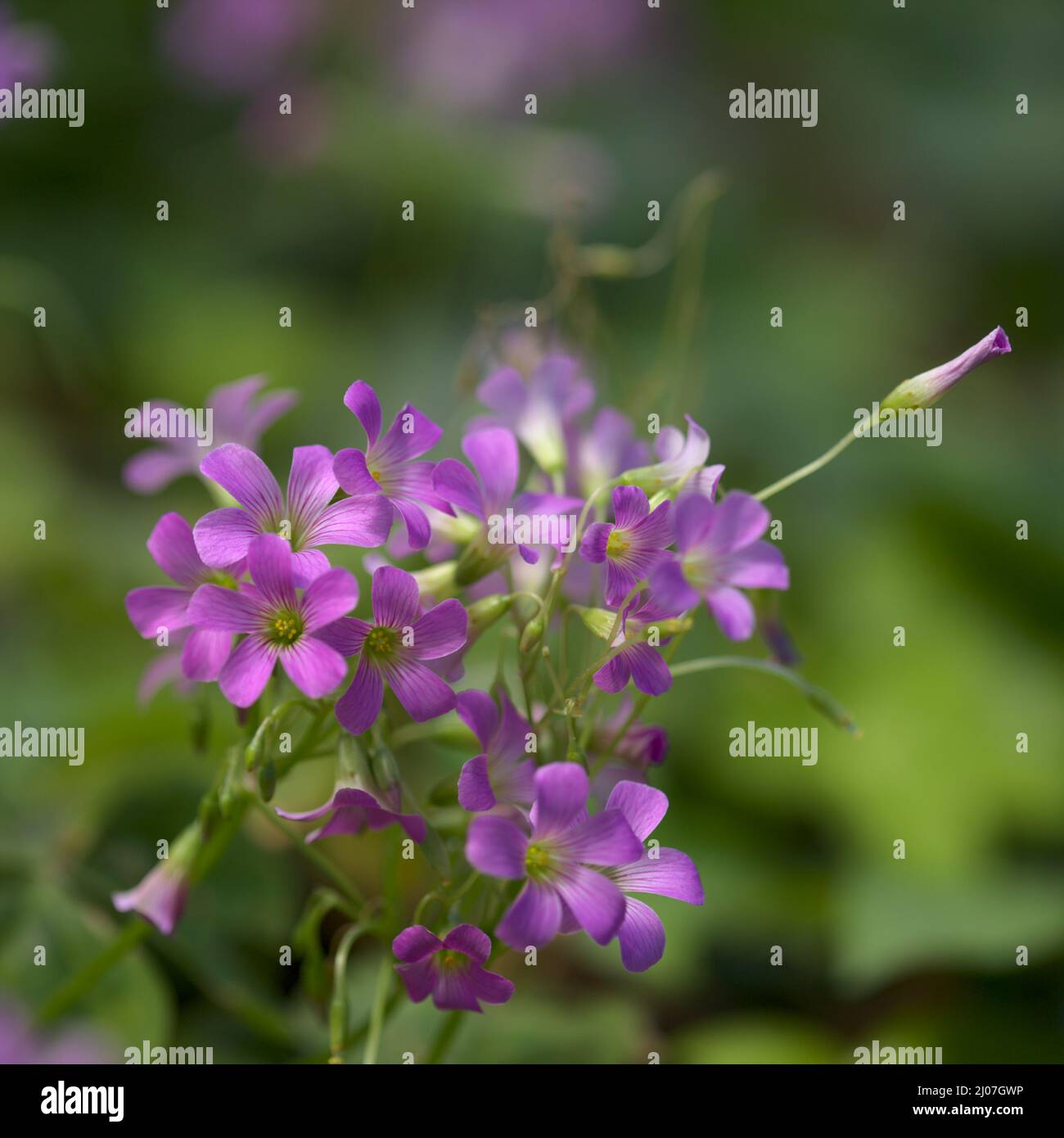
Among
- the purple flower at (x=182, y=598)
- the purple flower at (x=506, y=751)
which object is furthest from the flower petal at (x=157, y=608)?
the purple flower at (x=506, y=751)

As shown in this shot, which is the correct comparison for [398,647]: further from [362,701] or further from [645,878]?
[645,878]

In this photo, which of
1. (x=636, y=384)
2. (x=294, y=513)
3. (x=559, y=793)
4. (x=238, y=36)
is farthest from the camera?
(x=238, y=36)

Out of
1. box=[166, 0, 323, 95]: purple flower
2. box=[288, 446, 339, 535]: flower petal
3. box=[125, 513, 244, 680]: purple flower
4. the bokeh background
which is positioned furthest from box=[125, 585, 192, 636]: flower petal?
box=[166, 0, 323, 95]: purple flower

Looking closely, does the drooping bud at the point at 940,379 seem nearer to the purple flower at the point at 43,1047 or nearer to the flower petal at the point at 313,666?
the flower petal at the point at 313,666

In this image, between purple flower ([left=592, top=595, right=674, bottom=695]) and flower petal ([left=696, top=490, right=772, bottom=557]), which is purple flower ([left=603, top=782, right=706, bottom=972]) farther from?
flower petal ([left=696, top=490, right=772, bottom=557])

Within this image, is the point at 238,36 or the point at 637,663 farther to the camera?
the point at 238,36

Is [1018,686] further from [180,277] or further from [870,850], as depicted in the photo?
[180,277]

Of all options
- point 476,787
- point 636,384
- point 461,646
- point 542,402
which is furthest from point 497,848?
point 636,384
